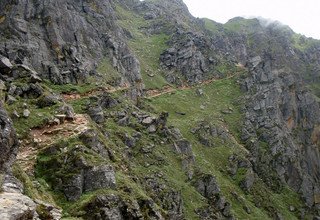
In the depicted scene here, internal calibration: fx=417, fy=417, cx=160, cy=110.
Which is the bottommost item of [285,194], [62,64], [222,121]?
[285,194]

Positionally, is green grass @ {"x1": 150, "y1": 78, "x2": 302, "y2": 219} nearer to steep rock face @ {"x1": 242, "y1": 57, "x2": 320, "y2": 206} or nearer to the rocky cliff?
the rocky cliff

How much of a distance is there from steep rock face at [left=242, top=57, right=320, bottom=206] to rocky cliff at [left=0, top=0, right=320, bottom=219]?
258mm

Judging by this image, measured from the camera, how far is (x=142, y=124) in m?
53.5

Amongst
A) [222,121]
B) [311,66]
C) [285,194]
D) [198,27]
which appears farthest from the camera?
[198,27]

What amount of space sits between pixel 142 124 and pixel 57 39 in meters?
16.6

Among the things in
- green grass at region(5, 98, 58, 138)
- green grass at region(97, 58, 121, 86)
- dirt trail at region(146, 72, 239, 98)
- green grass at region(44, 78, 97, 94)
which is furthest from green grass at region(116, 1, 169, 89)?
green grass at region(5, 98, 58, 138)

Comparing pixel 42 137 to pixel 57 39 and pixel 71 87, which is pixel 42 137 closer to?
pixel 71 87

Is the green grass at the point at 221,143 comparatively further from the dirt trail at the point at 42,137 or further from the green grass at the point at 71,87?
the dirt trail at the point at 42,137

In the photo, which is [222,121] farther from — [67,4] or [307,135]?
[67,4]

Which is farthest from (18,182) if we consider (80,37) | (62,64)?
(80,37)

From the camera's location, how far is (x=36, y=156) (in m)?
28.2

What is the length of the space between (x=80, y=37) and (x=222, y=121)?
31097 mm

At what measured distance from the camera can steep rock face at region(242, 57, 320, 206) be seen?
72.2 meters

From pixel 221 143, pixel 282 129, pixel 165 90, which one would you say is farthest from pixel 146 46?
pixel 221 143
